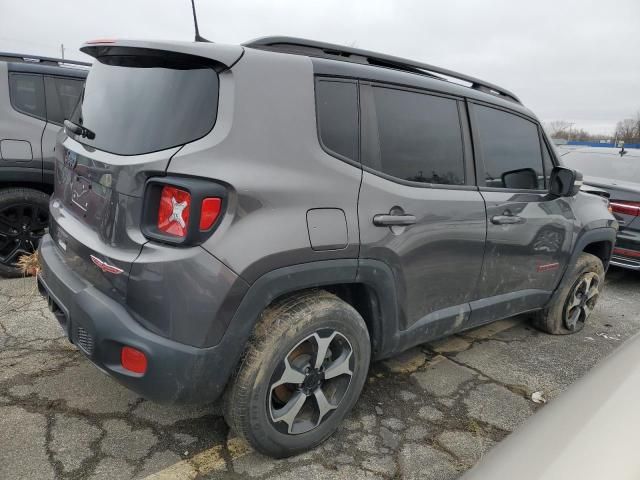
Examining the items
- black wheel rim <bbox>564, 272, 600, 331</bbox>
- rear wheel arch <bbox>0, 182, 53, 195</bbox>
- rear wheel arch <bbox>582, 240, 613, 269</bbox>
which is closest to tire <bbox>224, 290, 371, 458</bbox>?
black wheel rim <bbox>564, 272, 600, 331</bbox>

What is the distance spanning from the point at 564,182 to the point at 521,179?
336mm

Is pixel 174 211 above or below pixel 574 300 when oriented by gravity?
above

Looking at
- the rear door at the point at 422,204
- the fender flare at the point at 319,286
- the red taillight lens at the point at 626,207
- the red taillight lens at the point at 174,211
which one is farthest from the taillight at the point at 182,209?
the red taillight lens at the point at 626,207

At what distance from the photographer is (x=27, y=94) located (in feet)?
14.0

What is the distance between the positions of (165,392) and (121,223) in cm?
67

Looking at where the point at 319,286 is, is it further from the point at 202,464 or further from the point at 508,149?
the point at 508,149

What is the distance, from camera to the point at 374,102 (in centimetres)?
233

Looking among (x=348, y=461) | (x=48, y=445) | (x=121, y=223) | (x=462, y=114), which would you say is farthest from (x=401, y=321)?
(x=48, y=445)

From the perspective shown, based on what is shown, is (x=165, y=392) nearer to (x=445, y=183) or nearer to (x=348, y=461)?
(x=348, y=461)

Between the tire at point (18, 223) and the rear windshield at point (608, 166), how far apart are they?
5614 mm

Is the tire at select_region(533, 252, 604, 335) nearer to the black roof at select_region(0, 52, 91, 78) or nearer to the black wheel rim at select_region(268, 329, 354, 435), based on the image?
the black wheel rim at select_region(268, 329, 354, 435)

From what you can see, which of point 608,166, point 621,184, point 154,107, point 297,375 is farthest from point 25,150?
point 608,166

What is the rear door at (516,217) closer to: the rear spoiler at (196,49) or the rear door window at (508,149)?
the rear door window at (508,149)

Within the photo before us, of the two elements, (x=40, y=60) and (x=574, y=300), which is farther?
(x=40, y=60)
